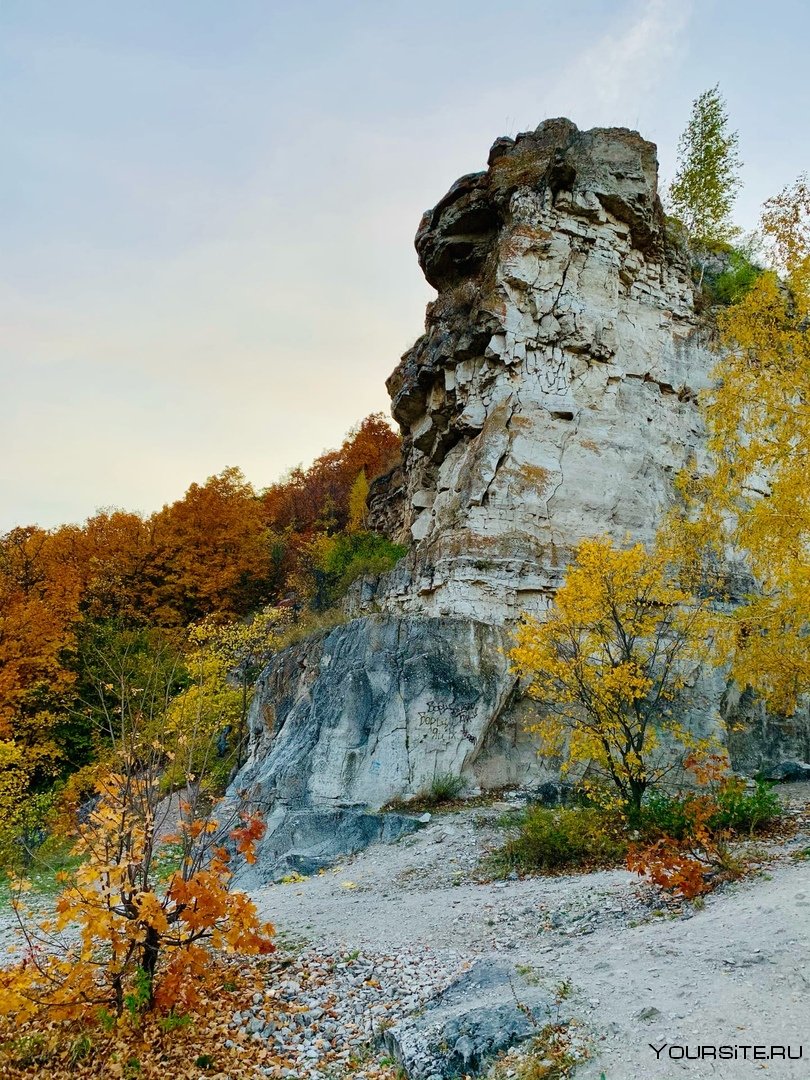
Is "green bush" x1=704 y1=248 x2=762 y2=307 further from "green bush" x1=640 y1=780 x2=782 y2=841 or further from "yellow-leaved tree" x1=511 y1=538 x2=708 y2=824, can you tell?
"green bush" x1=640 y1=780 x2=782 y2=841

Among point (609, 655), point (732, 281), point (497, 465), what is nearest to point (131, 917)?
point (609, 655)

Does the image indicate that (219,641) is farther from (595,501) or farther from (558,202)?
(558,202)

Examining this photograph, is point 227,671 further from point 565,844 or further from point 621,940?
point 621,940

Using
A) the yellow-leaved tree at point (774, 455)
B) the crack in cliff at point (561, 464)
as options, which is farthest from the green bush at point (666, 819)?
the crack in cliff at point (561, 464)

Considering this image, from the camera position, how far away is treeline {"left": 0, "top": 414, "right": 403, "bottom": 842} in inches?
947

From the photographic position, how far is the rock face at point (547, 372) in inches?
727

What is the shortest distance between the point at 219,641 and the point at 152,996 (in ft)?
73.3

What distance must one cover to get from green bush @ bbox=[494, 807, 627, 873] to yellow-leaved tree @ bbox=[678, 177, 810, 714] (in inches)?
138

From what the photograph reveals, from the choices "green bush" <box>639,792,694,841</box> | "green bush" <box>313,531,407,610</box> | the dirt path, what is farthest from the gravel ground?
"green bush" <box>313,531,407,610</box>

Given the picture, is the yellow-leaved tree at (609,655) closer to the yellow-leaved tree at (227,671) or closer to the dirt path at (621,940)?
the dirt path at (621,940)

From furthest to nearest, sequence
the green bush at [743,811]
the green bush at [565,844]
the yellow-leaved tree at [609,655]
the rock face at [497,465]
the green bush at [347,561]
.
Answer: the green bush at [347,561] < the rock face at [497,465] < the yellow-leaved tree at [609,655] < the green bush at [565,844] < the green bush at [743,811]

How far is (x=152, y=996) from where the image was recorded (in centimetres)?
596

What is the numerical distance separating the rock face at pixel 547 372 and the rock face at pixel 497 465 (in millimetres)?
62

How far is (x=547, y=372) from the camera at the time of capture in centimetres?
2008
